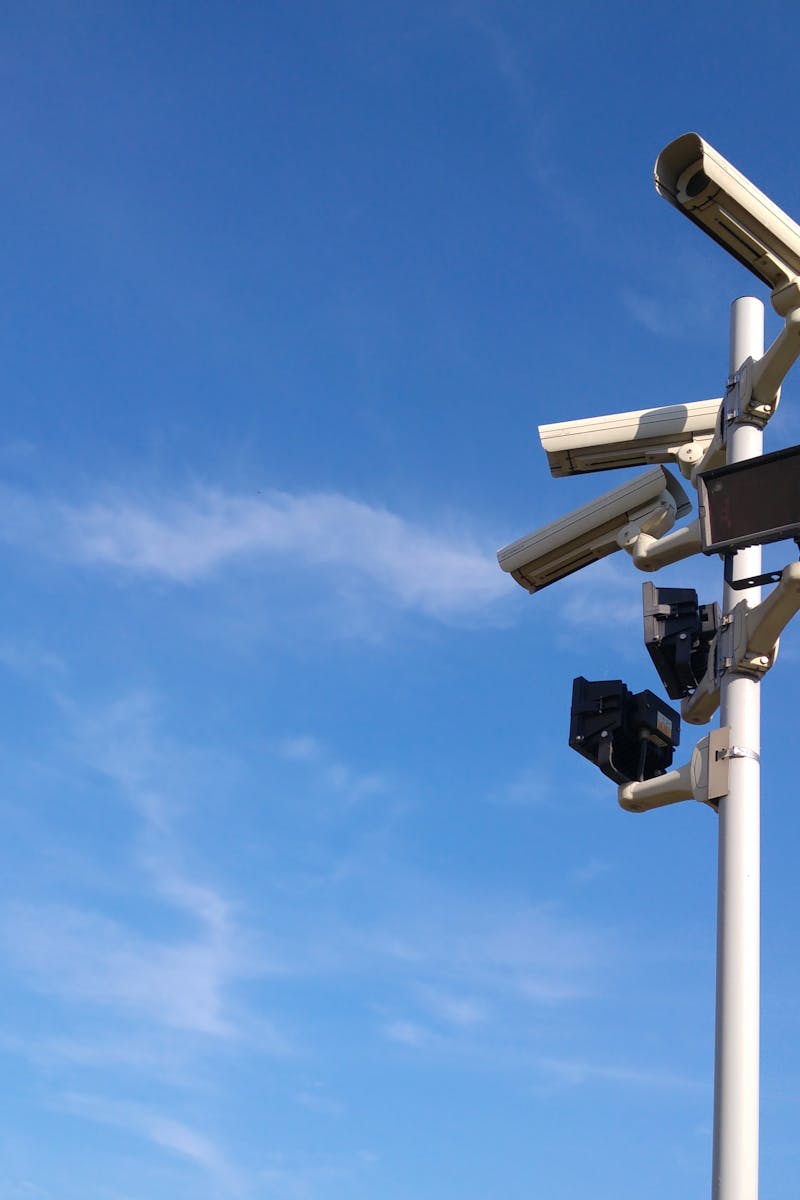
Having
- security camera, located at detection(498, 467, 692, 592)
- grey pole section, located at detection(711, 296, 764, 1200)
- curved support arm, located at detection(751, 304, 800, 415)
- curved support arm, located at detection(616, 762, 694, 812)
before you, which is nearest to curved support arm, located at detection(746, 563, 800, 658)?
grey pole section, located at detection(711, 296, 764, 1200)

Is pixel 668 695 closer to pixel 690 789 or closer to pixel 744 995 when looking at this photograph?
pixel 690 789

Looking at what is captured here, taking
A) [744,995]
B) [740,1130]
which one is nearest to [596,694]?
[744,995]

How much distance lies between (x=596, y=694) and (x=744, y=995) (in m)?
1.77

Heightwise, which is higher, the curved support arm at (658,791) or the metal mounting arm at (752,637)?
the metal mounting arm at (752,637)

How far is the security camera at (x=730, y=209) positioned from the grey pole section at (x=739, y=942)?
1.37 metres

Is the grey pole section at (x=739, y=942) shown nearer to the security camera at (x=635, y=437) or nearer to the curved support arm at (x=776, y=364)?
the curved support arm at (x=776, y=364)

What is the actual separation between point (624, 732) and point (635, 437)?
1.73 metres

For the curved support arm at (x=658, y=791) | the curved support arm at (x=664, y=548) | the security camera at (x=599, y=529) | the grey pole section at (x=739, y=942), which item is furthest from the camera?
the security camera at (x=599, y=529)

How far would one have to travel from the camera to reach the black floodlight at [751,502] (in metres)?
6.13

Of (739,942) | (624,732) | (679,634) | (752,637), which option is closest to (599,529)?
(679,634)

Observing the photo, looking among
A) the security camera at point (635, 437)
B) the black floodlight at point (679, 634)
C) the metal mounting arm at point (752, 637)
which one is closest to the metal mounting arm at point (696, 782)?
the metal mounting arm at point (752, 637)

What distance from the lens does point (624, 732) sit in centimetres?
704

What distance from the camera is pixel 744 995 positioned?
5863 millimetres

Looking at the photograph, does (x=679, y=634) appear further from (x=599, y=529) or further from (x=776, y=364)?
(x=776, y=364)
